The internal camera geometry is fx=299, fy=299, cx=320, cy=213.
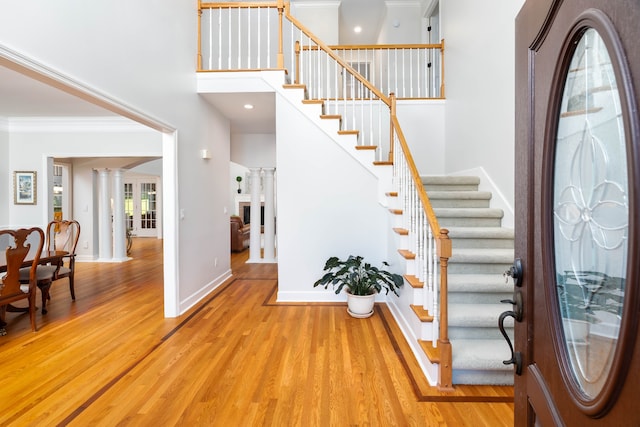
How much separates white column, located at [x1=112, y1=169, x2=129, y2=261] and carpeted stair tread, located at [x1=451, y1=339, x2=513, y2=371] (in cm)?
709

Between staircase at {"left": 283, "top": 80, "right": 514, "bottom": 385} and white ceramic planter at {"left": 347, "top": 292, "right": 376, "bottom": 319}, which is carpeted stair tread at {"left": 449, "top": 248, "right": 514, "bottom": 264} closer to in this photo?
staircase at {"left": 283, "top": 80, "right": 514, "bottom": 385}

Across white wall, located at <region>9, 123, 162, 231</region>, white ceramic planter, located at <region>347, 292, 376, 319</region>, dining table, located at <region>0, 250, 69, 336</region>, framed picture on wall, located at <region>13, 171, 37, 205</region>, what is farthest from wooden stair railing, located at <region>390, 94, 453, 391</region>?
framed picture on wall, located at <region>13, 171, 37, 205</region>

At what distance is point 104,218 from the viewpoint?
6.80 meters

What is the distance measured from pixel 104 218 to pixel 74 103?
3431 millimetres

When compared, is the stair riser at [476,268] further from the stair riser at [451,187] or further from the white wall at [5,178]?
the white wall at [5,178]

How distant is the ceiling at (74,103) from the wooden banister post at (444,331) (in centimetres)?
294

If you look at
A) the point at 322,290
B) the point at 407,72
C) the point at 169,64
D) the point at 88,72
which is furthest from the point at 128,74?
the point at 407,72

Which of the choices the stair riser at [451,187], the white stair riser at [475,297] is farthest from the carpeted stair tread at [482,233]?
the stair riser at [451,187]

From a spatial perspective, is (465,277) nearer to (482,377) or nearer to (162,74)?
(482,377)

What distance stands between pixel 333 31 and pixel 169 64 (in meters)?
4.30

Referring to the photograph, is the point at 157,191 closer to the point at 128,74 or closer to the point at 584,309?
the point at 128,74

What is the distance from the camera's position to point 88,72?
2.11 m

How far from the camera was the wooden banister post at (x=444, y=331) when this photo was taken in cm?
197

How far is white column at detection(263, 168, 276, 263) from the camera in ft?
21.0
